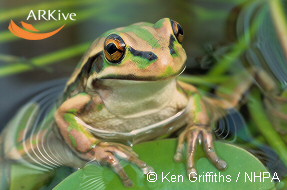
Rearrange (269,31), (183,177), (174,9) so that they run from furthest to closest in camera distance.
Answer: (174,9) < (269,31) < (183,177)

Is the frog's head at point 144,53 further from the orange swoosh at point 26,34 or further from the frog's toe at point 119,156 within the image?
the orange swoosh at point 26,34

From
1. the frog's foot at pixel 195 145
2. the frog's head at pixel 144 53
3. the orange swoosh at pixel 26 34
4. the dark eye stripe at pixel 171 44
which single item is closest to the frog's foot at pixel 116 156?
the frog's foot at pixel 195 145

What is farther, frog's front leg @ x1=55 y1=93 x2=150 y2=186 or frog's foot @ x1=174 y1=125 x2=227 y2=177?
frog's front leg @ x1=55 y1=93 x2=150 y2=186

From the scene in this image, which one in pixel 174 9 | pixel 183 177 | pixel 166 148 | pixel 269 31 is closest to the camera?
pixel 183 177

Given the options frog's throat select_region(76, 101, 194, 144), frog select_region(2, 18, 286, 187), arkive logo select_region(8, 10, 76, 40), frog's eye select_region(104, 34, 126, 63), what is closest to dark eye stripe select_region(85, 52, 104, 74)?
frog select_region(2, 18, 286, 187)

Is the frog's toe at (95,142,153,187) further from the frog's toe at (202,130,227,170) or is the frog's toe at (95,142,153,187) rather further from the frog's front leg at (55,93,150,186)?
Answer: the frog's toe at (202,130,227,170)

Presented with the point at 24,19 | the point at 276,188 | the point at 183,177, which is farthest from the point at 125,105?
the point at 24,19

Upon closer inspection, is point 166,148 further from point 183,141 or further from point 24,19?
point 24,19
